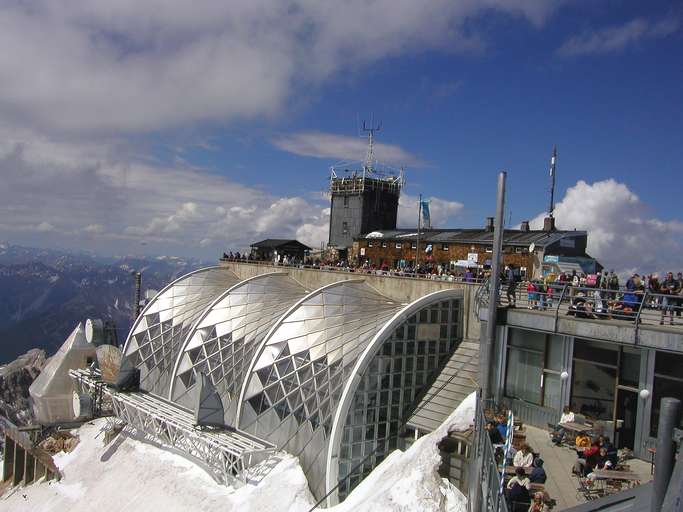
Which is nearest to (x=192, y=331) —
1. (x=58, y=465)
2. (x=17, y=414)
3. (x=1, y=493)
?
(x=58, y=465)

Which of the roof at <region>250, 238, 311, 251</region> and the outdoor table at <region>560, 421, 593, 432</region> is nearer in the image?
the outdoor table at <region>560, 421, 593, 432</region>

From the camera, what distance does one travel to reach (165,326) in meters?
31.0

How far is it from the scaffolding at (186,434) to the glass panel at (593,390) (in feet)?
35.6

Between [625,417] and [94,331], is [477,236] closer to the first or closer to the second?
[625,417]

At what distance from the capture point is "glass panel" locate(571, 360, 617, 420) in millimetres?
14008

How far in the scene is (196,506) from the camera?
1947cm

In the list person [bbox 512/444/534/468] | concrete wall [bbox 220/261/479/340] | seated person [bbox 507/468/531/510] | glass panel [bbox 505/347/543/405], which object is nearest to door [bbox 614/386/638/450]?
glass panel [bbox 505/347/543/405]

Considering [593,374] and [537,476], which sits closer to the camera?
[537,476]

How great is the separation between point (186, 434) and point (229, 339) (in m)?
5.41

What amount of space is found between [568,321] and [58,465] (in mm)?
24679

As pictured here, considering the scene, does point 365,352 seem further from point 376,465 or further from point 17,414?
point 17,414

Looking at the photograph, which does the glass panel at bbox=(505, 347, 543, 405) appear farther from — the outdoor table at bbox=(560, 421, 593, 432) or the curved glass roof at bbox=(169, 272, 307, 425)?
the curved glass roof at bbox=(169, 272, 307, 425)

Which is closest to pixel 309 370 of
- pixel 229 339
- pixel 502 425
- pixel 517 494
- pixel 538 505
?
pixel 229 339

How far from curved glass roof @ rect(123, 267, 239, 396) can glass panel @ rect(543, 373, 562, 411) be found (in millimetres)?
19557
